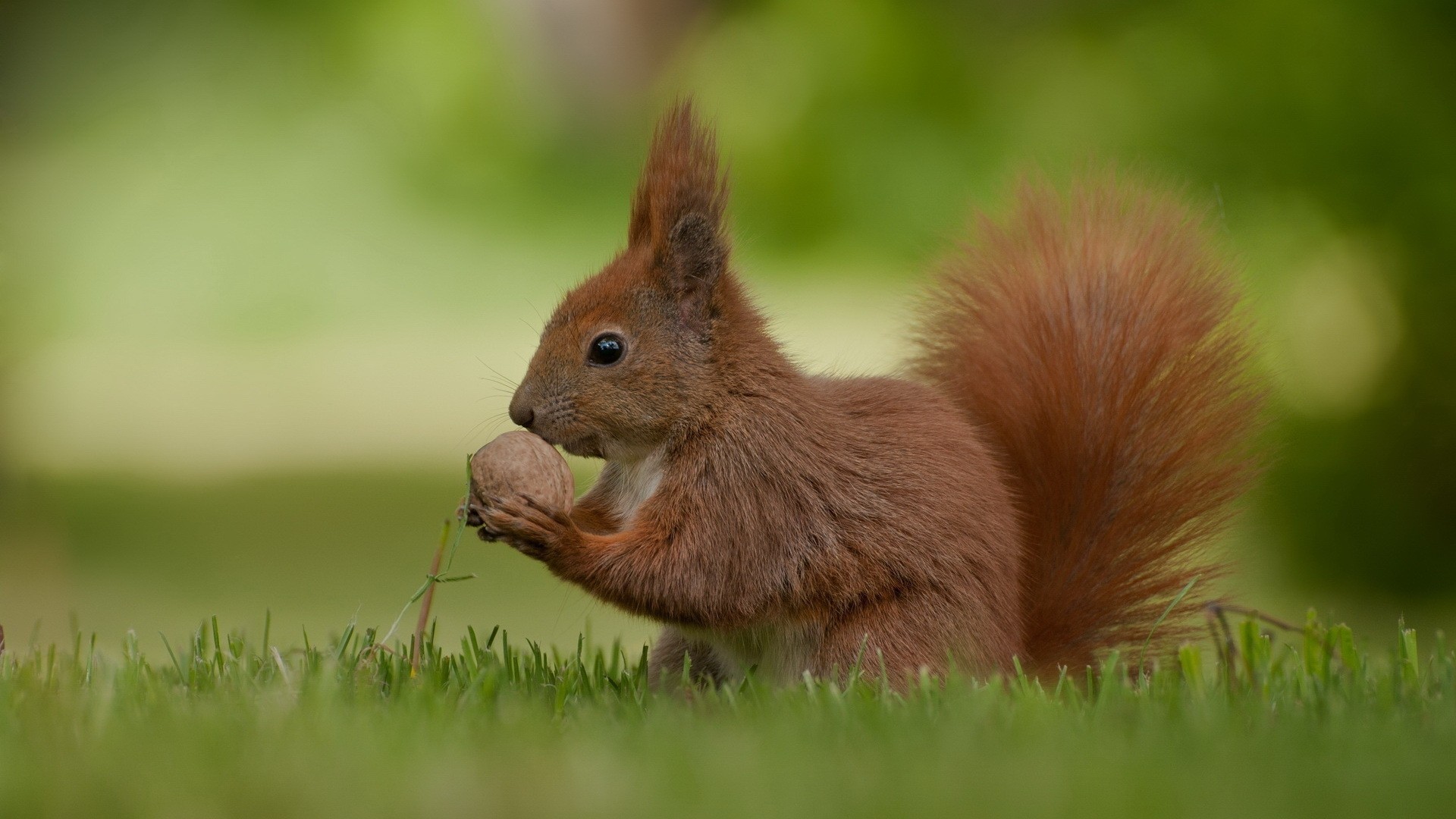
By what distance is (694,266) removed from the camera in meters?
2.27

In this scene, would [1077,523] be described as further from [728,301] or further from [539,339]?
[539,339]

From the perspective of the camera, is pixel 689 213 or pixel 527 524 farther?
pixel 689 213

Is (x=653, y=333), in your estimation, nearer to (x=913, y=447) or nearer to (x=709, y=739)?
(x=913, y=447)

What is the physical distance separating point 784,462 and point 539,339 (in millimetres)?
475

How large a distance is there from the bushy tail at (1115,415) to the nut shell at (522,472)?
2.57 feet

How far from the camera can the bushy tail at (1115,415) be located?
238 centimetres

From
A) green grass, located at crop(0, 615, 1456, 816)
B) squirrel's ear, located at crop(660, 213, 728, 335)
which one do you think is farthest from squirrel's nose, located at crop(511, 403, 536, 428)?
green grass, located at crop(0, 615, 1456, 816)

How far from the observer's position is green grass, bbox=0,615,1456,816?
53.2 inches

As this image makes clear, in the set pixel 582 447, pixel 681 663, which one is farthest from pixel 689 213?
pixel 681 663

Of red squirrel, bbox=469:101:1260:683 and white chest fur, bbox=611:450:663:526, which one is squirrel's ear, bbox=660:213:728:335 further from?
white chest fur, bbox=611:450:663:526

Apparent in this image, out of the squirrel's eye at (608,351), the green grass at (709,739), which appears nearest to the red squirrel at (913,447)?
the squirrel's eye at (608,351)

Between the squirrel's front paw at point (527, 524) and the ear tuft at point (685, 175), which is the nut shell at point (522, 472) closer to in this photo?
the squirrel's front paw at point (527, 524)

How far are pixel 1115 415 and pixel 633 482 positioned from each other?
850 millimetres

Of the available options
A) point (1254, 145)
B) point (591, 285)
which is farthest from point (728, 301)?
point (1254, 145)
